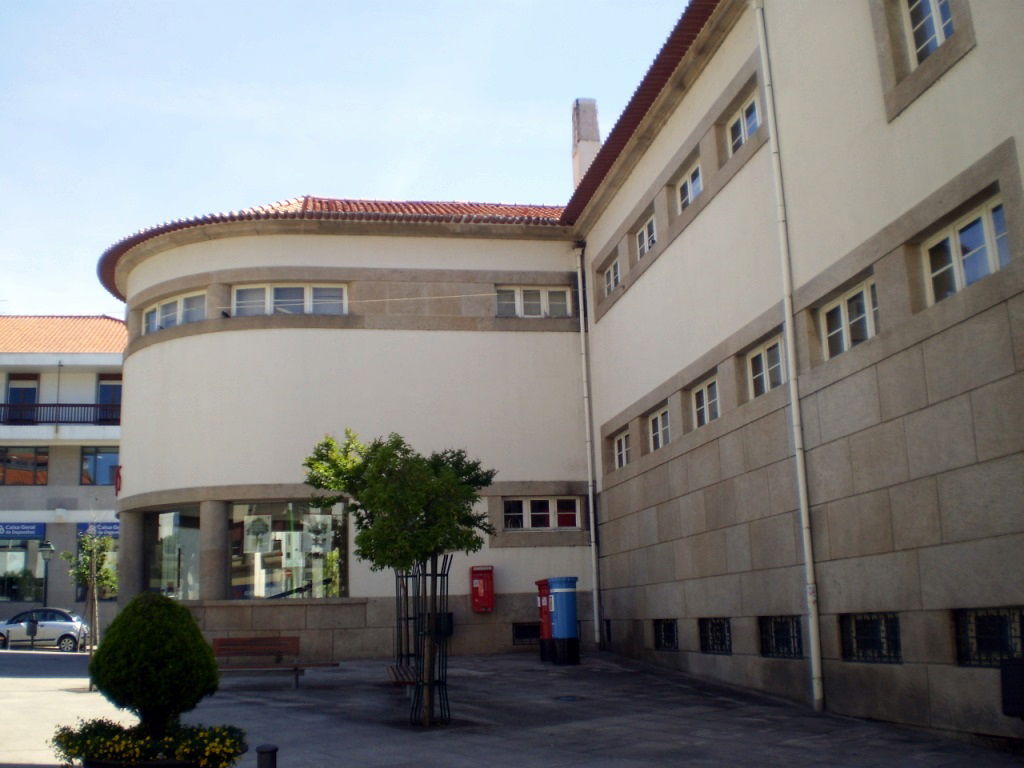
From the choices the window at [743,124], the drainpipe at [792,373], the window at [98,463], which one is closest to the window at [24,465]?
the window at [98,463]

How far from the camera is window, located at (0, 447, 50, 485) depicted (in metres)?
43.1

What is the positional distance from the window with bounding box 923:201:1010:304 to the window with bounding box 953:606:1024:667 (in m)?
3.14

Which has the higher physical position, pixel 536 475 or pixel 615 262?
pixel 615 262

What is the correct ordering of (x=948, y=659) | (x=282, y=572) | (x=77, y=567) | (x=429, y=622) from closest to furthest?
(x=948, y=659), (x=429, y=622), (x=282, y=572), (x=77, y=567)

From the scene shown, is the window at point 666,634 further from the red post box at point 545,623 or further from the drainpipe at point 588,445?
the drainpipe at point 588,445

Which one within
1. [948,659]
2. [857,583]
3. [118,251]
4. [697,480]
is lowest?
[948,659]

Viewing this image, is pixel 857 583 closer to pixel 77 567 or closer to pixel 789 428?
pixel 789 428

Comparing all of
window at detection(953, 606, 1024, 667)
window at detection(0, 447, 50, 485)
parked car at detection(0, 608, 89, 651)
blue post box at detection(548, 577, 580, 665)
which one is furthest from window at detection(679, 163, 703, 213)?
window at detection(0, 447, 50, 485)

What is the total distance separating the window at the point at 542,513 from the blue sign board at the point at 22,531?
26.0 metres

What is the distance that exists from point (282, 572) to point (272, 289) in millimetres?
6207

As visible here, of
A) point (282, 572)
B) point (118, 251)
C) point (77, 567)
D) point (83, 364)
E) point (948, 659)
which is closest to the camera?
point (948, 659)

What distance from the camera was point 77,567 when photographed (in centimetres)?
3491

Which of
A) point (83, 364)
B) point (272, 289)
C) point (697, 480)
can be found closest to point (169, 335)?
point (272, 289)

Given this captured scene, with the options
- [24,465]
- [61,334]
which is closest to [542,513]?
[24,465]
